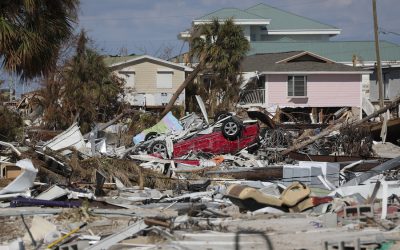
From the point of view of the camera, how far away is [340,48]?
2357 inches

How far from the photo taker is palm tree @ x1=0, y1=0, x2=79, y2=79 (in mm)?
15477

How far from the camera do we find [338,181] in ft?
51.4

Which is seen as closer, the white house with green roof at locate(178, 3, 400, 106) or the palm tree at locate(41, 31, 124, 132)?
the palm tree at locate(41, 31, 124, 132)

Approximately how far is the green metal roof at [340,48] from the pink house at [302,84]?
11.5 metres

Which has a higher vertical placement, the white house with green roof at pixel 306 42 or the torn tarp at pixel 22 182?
the white house with green roof at pixel 306 42

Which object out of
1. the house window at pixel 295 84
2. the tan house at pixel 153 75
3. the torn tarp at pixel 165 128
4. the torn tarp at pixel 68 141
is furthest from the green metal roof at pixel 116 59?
the torn tarp at pixel 68 141

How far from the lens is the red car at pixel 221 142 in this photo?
72.2 ft

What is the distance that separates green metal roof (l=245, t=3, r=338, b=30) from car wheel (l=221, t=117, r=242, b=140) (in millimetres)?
50926

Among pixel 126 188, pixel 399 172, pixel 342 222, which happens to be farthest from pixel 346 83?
pixel 342 222

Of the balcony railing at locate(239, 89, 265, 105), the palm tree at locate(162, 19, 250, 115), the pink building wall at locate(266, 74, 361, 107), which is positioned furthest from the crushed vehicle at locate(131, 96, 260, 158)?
the pink building wall at locate(266, 74, 361, 107)

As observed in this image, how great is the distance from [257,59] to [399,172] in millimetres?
35277

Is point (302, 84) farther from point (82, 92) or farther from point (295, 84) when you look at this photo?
point (82, 92)

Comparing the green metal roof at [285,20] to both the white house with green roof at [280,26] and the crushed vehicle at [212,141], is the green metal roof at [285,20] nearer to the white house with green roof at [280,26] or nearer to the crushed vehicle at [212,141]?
the white house with green roof at [280,26]

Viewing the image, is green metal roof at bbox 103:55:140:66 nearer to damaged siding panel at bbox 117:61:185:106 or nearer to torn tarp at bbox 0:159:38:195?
damaged siding panel at bbox 117:61:185:106
